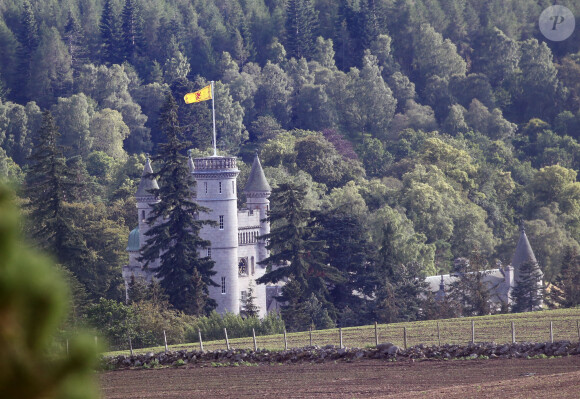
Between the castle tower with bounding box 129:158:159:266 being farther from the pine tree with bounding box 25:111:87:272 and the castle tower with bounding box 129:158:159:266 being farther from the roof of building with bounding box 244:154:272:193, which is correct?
the roof of building with bounding box 244:154:272:193

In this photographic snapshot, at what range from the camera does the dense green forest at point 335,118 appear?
81.2 meters

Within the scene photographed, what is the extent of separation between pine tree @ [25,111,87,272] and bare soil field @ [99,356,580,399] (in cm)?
4074

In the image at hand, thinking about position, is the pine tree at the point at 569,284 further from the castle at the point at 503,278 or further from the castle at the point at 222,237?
the castle at the point at 222,237

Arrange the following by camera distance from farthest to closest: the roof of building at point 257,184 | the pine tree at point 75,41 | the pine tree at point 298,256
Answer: the pine tree at point 75,41 → the roof of building at point 257,184 → the pine tree at point 298,256

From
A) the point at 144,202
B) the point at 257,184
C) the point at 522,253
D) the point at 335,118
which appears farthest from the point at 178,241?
the point at 335,118

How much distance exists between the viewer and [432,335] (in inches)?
1826

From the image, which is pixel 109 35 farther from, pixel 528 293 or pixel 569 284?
pixel 569 284

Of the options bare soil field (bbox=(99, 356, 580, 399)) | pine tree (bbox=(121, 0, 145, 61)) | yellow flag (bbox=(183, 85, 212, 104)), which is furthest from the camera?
pine tree (bbox=(121, 0, 145, 61))

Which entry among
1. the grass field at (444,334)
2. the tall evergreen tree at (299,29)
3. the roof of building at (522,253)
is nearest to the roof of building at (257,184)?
the roof of building at (522,253)

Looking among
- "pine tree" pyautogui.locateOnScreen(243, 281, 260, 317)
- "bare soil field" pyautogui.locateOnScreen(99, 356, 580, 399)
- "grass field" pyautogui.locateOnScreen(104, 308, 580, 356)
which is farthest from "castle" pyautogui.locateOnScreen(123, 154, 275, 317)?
"bare soil field" pyautogui.locateOnScreen(99, 356, 580, 399)

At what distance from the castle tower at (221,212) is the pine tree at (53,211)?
844cm

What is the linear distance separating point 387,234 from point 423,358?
45786 millimetres

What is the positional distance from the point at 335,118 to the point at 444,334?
95.1 meters

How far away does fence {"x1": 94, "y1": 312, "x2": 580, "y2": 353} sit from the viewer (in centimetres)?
4184
